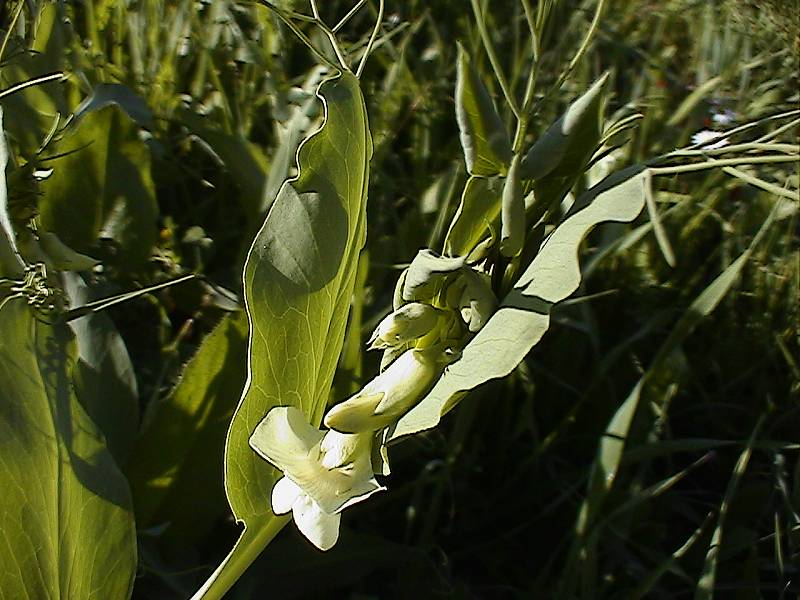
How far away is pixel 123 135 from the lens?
36.0 inches

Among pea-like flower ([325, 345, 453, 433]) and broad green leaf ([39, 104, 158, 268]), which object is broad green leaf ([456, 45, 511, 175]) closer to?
pea-like flower ([325, 345, 453, 433])

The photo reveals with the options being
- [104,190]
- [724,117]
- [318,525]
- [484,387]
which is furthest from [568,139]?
[724,117]

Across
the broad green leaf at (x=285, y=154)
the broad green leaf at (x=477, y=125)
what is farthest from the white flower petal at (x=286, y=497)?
the broad green leaf at (x=285, y=154)

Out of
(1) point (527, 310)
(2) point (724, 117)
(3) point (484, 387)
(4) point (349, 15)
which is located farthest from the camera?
(2) point (724, 117)

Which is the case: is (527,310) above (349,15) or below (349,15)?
below

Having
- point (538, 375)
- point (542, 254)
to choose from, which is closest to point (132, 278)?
point (538, 375)

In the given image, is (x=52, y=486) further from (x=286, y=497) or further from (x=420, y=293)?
(x=420, y=293)

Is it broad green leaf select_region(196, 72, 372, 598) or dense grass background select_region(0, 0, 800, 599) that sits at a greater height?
broad green leaf select_region(196, 72, 372, 598)

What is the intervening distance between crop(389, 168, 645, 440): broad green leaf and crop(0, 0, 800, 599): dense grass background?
0.23 metres

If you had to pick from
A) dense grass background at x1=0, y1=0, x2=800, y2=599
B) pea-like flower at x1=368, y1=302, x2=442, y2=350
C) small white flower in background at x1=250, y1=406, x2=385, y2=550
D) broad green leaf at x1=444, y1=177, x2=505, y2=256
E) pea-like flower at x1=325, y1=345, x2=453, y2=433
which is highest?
broad green leaf at x1=444, y1=177, x2=505, y2=256

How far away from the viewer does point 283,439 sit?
523 millimetres

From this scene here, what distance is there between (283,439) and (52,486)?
8.3 inches

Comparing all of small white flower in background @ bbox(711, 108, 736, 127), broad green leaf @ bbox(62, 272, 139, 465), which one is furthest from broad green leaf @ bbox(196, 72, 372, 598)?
small white flower in background @ bbox(711, 108, 736, 127)

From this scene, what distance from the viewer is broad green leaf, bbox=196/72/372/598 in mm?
557
